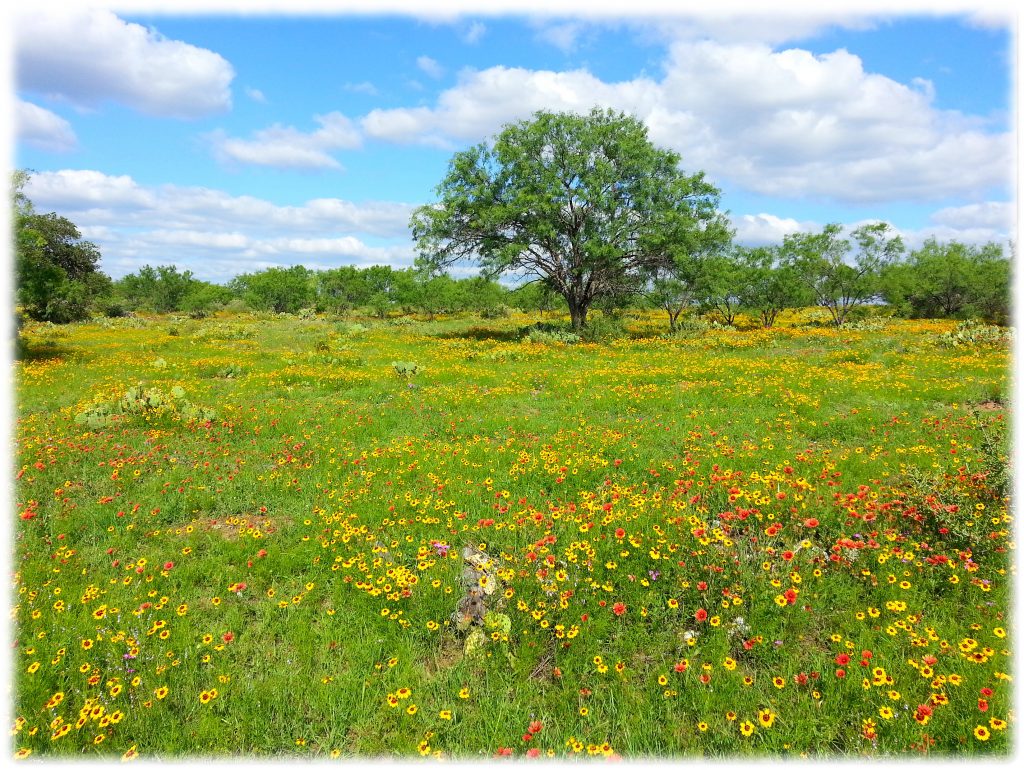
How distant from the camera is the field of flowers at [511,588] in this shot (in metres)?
3.75

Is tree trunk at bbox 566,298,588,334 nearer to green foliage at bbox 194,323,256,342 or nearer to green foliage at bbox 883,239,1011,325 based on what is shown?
green foliage at bbox 194,323,256,342

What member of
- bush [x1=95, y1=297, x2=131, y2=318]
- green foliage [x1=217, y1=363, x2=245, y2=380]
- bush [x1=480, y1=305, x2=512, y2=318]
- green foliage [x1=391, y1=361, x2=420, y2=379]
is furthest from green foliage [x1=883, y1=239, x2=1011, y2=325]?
bush [x1=95, y1=297, x2=131, y2=318]

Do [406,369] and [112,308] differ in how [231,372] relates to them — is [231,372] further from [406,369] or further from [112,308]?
[112,308]

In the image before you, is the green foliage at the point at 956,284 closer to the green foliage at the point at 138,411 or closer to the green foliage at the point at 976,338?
the green foliage at the point at 976,338

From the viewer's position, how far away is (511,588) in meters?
5.09

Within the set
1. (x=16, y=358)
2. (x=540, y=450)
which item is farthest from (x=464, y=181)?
(x=540, y=450)

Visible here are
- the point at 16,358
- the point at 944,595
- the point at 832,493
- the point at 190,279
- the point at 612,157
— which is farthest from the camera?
the point at 190,279

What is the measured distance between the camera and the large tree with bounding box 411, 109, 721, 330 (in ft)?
99.0

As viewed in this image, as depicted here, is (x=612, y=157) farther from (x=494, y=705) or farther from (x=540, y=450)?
(x=494, y=705)

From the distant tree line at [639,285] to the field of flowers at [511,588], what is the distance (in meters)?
18.6

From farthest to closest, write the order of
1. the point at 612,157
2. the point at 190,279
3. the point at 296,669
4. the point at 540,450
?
1. the point at 190,279
2. the point at 612,157
3. the point at 540,450
4. the point at 296,669

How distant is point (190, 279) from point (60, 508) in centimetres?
9736

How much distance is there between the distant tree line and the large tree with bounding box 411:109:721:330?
115 cm

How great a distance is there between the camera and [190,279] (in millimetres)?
88375
